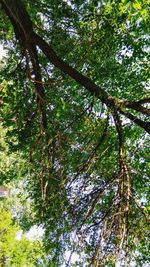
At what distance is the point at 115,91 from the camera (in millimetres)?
10375

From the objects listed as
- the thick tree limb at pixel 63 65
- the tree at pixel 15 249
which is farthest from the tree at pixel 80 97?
the tree at pixel 15 249

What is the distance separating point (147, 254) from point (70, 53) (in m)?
5.44

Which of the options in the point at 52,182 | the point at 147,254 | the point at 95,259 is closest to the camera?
the point at 95,259

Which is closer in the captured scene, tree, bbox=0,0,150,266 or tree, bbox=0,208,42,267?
tree, bbox=0,0,150,266

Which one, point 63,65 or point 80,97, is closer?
point 63,65

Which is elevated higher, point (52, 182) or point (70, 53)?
point (70, 53)

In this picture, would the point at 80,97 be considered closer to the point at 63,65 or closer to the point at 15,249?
the point at 63,65

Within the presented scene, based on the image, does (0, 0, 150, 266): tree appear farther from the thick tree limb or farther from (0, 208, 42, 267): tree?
(0, 208, 42, 267): tree

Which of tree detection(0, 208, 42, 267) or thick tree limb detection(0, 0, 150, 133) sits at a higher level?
tree detection(0, 208, 42, 267)

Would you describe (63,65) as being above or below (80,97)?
below

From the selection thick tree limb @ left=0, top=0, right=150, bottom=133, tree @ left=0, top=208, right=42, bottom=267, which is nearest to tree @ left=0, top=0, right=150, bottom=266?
thick tree limb @ left=0, top=0, right=150, bottom=133

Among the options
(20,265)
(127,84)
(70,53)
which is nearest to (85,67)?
(70,53)

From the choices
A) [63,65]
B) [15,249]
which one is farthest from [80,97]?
[15,249]

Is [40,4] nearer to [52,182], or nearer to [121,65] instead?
[121,65]
